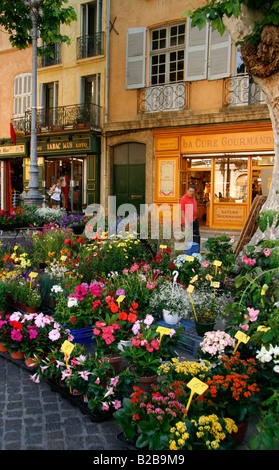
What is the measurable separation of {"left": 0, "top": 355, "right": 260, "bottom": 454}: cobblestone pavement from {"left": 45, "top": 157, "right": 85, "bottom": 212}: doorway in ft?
45.8

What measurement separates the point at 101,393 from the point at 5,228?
6.09m

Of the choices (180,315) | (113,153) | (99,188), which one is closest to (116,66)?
(113,153)

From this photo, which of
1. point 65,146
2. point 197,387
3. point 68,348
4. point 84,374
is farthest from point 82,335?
point 65,146

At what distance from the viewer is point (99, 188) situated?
15.5m

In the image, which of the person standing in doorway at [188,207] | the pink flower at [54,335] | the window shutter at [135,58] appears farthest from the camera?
the window shutter at [135,58]

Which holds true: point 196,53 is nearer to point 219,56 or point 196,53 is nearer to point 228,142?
point 219,56

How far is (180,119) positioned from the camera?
12.7 metres

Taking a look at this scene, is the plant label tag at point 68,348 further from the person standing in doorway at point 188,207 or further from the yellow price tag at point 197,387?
the person standing in doorway at point 188,207

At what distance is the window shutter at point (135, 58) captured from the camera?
1386 centimetres

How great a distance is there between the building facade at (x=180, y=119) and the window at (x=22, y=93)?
5356 millimetres

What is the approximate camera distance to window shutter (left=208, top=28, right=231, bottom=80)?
473 inches

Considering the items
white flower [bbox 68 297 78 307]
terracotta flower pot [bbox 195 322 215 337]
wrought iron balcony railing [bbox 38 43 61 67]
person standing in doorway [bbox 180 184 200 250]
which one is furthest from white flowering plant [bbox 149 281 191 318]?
wrought iron balcony railing [bbox 38 43 61 67]

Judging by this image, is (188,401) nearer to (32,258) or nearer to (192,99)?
(32,258)

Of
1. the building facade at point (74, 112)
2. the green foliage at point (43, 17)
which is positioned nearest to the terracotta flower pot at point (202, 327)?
the green foliage at point (43, 17)
